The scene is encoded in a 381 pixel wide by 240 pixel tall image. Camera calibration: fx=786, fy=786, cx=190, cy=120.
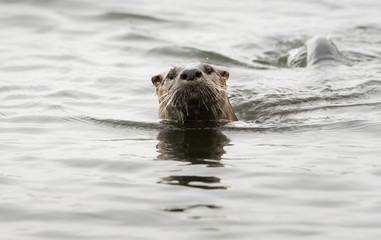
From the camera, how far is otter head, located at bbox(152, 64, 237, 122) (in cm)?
567

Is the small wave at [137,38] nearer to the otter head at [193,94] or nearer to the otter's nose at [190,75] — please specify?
the otter head at [193,94]

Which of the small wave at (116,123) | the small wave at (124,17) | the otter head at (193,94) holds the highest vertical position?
the small wave at (124,17)

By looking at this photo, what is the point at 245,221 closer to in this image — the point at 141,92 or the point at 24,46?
the point at 141,92

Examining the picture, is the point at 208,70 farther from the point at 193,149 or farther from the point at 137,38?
the point at 137,38

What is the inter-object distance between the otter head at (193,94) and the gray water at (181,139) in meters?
0.14

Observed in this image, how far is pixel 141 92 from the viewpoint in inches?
316

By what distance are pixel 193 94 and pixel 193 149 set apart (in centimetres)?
46

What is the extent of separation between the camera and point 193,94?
570 cm

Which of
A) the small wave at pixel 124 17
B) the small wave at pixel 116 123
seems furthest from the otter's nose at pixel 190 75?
the small wave at pixel 124 17

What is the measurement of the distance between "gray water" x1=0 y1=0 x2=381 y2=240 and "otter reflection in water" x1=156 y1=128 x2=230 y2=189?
1 cm

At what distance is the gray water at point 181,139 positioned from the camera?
392 cm

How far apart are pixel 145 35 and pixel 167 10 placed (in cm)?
227

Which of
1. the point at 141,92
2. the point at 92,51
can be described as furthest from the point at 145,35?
the point at 141,92

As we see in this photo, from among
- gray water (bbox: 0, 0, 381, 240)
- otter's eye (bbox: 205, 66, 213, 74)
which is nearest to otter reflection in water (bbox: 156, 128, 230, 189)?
gray water (bbox: 0, 0, 381, 240)
